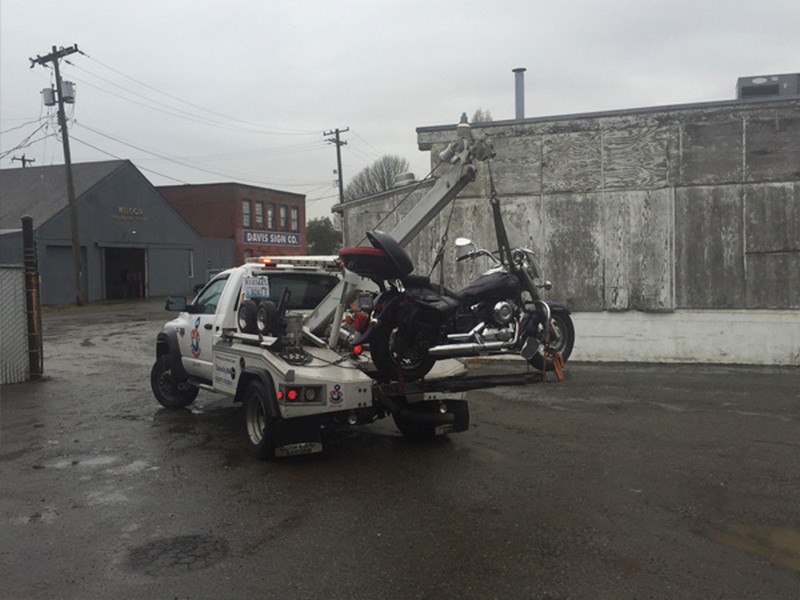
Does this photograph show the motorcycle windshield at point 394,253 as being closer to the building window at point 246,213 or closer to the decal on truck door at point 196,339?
the decal on truck door at point 196,339

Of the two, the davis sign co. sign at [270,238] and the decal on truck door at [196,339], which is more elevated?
the davis sign co. sign at [270,238]

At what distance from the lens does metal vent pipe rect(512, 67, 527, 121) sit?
17.4 meters

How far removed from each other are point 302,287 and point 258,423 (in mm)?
1893

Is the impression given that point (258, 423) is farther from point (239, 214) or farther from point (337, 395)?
point (239, 214)

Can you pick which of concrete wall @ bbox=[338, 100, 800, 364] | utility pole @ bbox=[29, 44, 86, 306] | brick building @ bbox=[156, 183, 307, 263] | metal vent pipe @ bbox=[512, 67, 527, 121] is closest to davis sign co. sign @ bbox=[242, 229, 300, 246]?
brick building @ bbox=[156, 183, 307, 263]

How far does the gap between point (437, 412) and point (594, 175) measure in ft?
26.6

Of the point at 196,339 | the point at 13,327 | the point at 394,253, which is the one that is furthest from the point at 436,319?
the point at 13,327

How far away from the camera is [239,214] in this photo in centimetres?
5175

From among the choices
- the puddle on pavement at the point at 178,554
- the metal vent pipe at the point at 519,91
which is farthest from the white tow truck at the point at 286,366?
the metal vent pipe at the point at 519,91

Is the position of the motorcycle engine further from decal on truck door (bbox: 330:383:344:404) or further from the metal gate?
the metal gate

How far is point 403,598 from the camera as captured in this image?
13.1 feet

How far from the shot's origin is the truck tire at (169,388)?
947 centimetres

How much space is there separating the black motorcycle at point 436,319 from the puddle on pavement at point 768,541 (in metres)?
1.98

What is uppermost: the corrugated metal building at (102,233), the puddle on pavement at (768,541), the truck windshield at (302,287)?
the corrugated metal building at (102,233)
